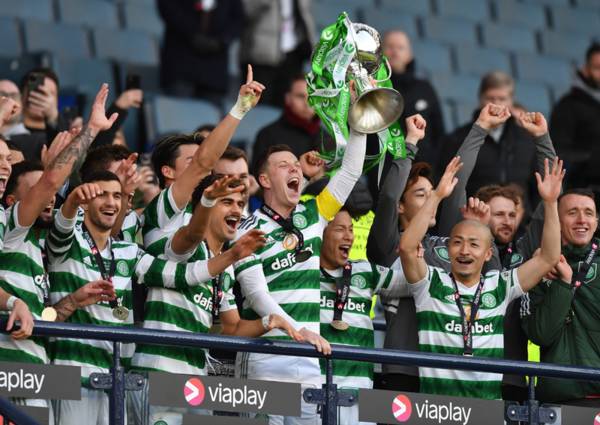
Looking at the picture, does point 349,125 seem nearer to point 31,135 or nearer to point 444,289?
point 444,289

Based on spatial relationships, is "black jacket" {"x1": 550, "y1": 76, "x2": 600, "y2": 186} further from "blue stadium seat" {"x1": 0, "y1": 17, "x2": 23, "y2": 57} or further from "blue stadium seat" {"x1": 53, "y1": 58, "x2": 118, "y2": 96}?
"blue stadium seat" {"x1": 0, "y1": 17, "x2": 23, "y2": 57}

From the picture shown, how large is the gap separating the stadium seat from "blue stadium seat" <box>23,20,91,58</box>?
0.73 feet

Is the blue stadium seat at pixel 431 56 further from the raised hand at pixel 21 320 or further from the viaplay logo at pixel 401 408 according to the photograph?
the raised hand at pixel 21 320

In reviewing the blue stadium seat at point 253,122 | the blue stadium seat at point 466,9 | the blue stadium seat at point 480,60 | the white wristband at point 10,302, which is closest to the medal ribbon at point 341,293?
the white wristband at point 10,302

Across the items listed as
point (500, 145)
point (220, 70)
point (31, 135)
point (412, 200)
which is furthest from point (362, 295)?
point (220, 70)

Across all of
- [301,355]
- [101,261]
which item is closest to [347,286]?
[301,355]

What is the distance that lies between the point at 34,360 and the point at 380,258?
6.08ft

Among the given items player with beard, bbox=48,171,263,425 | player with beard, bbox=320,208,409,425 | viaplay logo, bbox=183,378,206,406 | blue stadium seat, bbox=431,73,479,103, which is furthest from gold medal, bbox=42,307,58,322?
blue stadium seat, bbox=431,73,479,103

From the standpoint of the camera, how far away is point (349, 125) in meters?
7.77

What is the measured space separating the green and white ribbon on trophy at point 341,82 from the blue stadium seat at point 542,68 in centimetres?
747

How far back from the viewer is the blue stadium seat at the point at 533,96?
1488 centimetres

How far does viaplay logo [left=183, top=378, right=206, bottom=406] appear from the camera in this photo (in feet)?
22.2

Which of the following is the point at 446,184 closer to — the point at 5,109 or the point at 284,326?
the point at 284,326

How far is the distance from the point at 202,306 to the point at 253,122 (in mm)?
5299
